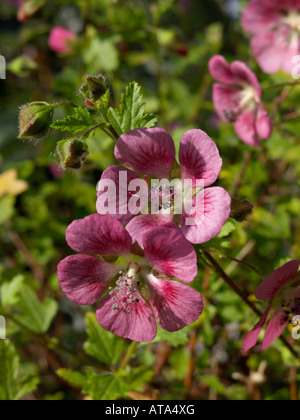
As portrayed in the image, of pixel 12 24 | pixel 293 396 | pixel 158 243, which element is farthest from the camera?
pixel 12 24

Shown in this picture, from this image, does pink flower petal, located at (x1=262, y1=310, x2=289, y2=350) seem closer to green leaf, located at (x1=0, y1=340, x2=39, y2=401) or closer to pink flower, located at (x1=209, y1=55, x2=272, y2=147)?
pink flower, located at (x1=209, y1=55, x2=272, y2=147)

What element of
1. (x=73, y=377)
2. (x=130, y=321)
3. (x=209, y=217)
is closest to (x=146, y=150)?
(x=209, y=217)

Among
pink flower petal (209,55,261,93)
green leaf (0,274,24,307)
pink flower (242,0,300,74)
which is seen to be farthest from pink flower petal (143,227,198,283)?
pink flower (242,0,300,74)

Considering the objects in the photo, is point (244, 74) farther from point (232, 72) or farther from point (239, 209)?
point (239, 209)

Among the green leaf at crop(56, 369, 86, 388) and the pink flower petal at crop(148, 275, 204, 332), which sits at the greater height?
the pink flower petal at crop(148, 275, 204, 332)

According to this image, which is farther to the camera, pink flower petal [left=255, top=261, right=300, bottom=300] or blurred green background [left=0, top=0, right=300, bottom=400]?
blurred green background [left=0, top=0, right=300, bottom=400]

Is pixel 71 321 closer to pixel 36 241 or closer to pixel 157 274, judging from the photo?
pixel 36 241
